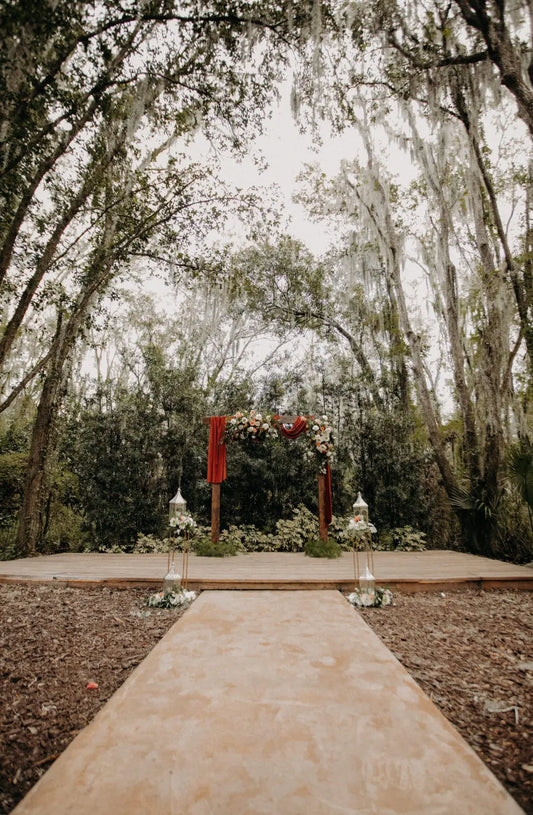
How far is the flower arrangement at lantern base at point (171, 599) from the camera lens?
10.1ft

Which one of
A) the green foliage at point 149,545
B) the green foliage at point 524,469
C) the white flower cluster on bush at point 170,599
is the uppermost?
the green foliage at point 524,469

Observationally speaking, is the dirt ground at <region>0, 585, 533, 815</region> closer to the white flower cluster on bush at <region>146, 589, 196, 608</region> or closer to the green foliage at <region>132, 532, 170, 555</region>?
the white flower cluster on bush at <region>146, 589, 196, 608</region>

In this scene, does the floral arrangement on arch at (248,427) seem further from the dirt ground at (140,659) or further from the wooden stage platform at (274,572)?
the dirt ground at (140,659)

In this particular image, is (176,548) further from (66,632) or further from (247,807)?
(247,807)

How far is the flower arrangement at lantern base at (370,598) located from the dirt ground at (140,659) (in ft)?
0.28

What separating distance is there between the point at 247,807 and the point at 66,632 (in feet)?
6.73

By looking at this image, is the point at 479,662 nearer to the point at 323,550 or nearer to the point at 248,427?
the point at 323,550

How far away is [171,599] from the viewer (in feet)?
10.1

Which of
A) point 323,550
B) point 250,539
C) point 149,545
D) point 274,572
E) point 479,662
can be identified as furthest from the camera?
point 250,539

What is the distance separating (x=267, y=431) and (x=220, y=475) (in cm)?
105

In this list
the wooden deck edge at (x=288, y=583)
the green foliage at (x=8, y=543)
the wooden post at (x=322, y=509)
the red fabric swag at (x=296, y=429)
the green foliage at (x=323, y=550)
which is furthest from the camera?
the red fabric swag at (x=296, y=429)

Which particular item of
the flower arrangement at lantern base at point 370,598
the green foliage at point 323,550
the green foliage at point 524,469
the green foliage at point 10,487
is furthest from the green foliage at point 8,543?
the green foliage at point 524,469

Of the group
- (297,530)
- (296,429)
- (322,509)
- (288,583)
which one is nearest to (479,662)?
(288,583)

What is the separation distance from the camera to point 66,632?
8.08ft
